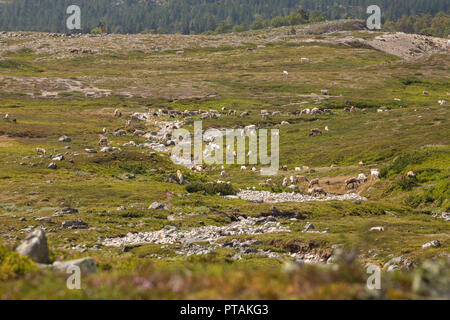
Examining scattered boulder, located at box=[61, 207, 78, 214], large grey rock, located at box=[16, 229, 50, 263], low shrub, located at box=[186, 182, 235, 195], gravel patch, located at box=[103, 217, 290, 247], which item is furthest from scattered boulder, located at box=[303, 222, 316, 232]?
large grey rock, located at box=[16, 229, 50, 263]

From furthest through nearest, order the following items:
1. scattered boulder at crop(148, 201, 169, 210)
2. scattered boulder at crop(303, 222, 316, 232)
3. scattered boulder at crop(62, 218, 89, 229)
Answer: scattered boulder at crop(148, 201, 169, 210) → scattered boulder at crop(303, 222, 316, 232) → scattered boulder at crop(62, 218, 89, 229)

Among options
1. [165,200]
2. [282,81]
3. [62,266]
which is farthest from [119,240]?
[282,81]

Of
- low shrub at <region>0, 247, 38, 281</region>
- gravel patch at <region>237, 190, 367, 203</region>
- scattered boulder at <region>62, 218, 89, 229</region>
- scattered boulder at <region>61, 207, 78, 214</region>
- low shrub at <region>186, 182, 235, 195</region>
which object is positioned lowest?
gravel patch at <region>237, 190, 367, 203</region>

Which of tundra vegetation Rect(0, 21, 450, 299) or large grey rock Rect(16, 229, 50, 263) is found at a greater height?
large grey rock Rect(16, 229, 50, 263)

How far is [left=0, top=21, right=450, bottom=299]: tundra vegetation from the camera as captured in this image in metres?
11.4

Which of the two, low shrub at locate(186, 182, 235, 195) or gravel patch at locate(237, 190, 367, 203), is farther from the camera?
gravel patch at locate(237, 190, 367, 203)

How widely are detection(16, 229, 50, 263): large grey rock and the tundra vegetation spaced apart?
0.40 m

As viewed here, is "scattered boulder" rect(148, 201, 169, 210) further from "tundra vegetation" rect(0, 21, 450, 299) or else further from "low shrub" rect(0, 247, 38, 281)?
"low shrub" rect(0, 247, 38, 281)

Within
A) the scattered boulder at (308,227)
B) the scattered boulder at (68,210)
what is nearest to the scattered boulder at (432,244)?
the scattered boulder at (308,227)

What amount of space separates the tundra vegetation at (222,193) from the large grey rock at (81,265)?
0.86ft

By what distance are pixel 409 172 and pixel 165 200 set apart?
74.7 feet

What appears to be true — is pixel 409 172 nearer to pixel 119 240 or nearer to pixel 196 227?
pixel 196 227

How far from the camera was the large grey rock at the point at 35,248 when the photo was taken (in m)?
13.8

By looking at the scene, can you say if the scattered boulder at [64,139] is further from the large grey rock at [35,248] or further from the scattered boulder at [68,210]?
the large grey rock at [35,248]
